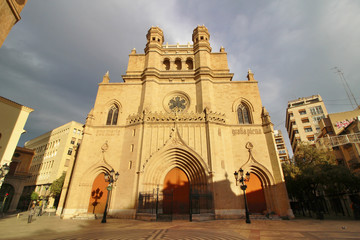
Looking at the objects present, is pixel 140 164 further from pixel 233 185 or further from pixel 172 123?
pixel 233 185

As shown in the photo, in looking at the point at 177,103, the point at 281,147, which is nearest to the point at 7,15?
the point at 177,103

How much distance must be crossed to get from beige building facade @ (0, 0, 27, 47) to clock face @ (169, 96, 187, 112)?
50.1 ft

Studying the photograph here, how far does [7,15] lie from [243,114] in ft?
63.7

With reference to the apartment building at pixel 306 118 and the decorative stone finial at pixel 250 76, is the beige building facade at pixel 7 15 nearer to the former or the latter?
the decorative stone finial at pixel 250 76

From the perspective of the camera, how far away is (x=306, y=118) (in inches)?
1713

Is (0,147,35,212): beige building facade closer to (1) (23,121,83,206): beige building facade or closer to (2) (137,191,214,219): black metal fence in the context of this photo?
(1) (23,121,83,206): beige building facade

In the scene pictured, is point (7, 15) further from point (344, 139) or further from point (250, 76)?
point (344, 139)

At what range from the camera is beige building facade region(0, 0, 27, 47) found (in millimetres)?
6371

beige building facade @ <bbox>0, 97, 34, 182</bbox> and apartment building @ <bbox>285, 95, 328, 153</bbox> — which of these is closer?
beige building facade @ <bbox>0, 97, 34, 182</bbox>

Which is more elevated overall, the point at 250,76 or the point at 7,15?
the point at 250,76

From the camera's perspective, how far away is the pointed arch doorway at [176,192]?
53.1 feet

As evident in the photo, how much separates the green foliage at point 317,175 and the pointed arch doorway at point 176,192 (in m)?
10.9

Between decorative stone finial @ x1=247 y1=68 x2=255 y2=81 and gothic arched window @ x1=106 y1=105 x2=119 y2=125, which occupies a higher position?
decorative stone finial @ x1=247 y1=68 x2=255 y2=81

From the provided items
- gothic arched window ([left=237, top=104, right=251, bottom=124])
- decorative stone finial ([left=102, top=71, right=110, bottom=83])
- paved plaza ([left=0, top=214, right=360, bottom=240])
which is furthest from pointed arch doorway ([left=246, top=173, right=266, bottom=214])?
decorative stone finial ([left=102, top=71, right=110, bottom=83])
